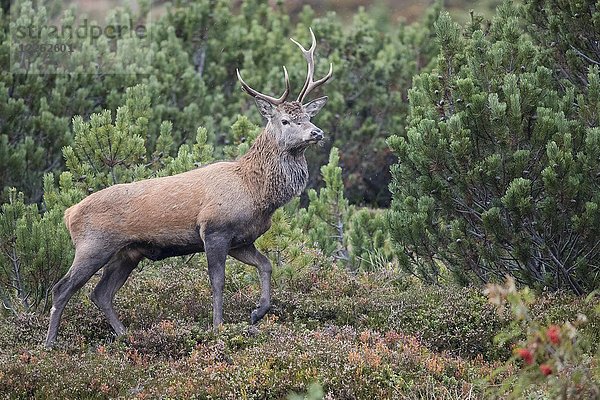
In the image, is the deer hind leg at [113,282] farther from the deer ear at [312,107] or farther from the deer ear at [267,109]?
the deer ear at [312,107]

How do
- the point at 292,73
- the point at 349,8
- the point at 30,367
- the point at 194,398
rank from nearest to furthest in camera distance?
the point at 194,398
the point at 30,367
the point at 292,73
the point at 349,8

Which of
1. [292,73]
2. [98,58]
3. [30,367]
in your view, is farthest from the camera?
[292,73]

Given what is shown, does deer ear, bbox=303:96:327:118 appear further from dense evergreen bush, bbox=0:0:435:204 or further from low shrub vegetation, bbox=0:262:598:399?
dense evergreen bush, bbox=0:0:435:204

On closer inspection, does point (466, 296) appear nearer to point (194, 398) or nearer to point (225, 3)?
point (194, 398)

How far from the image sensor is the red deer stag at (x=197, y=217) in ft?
29.9

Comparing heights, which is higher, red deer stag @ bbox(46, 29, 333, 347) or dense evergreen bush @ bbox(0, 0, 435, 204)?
red deer stag @ bbox(46, 29, 333, 347)

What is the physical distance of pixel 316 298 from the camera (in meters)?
10.3

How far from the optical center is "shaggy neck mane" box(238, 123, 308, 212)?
9.30 metres

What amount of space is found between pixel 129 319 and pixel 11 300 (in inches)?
65.5

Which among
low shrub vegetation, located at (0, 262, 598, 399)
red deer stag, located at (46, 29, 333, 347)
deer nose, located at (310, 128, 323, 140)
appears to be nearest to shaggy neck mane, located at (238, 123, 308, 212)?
red deer stag, located at (46, 29, 333, 347)

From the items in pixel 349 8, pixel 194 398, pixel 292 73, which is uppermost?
pixel 194 398

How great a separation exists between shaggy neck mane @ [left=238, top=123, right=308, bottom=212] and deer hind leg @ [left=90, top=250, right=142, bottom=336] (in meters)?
1.26

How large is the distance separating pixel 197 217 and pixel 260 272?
77 cm

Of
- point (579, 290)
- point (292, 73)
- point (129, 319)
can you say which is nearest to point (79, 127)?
point (129, 319)
